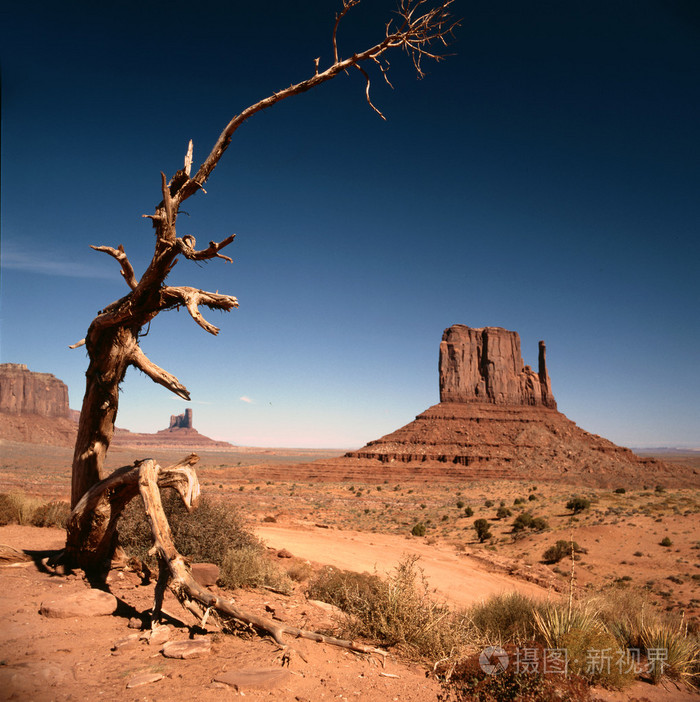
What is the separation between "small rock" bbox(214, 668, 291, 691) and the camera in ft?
12.6

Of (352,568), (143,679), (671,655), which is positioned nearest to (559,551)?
(352,568)


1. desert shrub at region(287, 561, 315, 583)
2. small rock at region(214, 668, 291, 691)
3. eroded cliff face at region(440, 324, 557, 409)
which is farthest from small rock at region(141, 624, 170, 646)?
eroded cliff face at region(440, 324, 557, 409)

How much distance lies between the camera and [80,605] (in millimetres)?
5180

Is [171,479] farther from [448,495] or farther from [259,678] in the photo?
[448,495]

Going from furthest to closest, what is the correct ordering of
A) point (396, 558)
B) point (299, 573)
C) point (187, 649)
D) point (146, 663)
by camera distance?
point (396, 558)
point (299, 573)
point (187, 649)
point (146, 663)

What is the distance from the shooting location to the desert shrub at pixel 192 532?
25.5 feet

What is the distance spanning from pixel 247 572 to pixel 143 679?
12.1 ft

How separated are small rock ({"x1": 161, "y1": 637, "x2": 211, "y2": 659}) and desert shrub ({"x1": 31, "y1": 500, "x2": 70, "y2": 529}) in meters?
7.75

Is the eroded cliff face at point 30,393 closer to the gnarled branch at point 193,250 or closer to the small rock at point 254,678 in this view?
the gnarled branch at point 193,250

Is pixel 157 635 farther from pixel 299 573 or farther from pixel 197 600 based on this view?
pixel 299 573

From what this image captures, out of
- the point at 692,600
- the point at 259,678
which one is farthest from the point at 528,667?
the point at 692,600

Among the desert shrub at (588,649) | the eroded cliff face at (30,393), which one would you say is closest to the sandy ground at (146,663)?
the desert shrub at (588,649)

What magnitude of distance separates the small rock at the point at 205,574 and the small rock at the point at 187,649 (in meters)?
2.22

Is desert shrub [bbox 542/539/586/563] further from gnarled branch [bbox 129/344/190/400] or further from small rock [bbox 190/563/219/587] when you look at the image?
gnarled branch [bbox 129/344/190/400]
